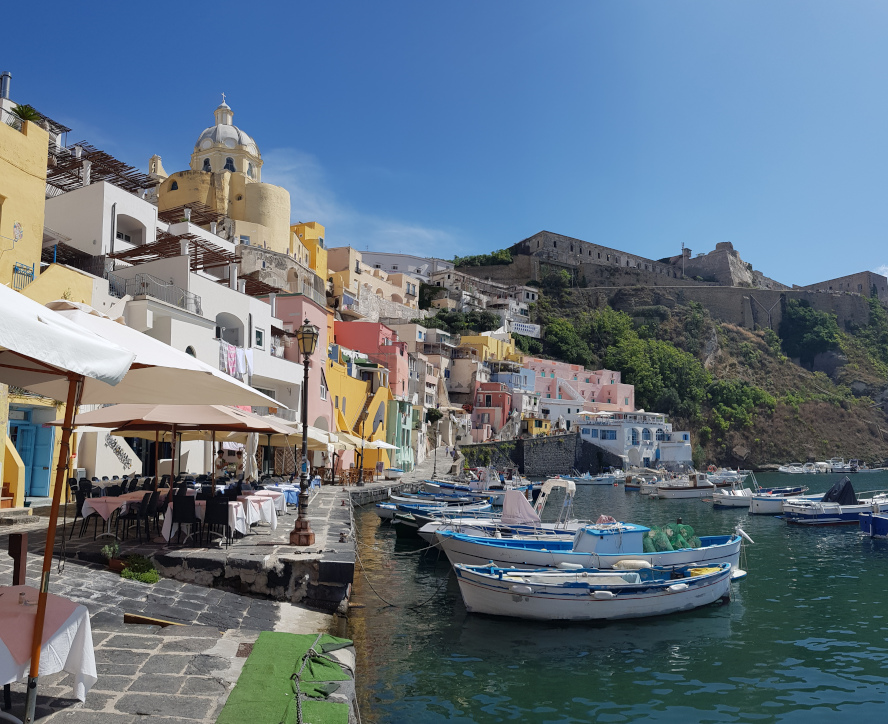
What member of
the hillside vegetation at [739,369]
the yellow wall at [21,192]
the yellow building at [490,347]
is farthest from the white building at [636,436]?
the yellow wall at [21,192]

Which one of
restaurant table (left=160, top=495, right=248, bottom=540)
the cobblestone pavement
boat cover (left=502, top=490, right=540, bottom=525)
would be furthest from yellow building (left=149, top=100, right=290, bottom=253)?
the cobblestone pavement

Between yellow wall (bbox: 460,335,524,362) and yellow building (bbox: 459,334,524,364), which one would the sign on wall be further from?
yellow wall (bbox: 460,335,524,362)

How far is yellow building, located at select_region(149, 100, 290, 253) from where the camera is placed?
5272cm

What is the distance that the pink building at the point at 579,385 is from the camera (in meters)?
75.9

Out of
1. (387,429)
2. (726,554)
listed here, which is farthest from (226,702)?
(387,429)

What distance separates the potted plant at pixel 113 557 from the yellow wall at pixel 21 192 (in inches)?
273

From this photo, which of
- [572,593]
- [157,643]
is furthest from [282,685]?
[572,593]

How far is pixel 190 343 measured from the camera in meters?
22.3

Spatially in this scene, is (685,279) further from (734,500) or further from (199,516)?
(199,516)

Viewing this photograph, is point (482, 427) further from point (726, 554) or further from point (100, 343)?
point (100, 343)

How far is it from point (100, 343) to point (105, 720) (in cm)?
280

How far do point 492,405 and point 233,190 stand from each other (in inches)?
1197

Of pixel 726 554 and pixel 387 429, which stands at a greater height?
pixel 387 429

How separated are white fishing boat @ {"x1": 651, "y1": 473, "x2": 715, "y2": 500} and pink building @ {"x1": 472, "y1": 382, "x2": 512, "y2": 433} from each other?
19347mm
